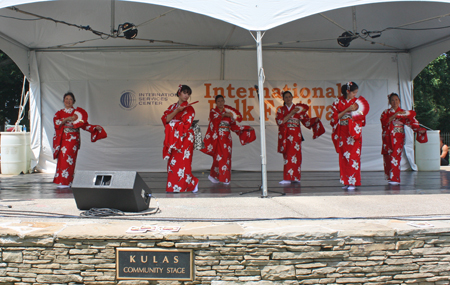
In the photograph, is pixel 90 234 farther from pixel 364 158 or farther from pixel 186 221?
pixel 364 158

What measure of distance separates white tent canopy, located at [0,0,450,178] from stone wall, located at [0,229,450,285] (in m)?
4.61

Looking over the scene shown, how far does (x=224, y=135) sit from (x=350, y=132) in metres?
1.83

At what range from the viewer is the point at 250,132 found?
18.9 feet

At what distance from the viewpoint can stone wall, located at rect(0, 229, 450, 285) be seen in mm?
2488

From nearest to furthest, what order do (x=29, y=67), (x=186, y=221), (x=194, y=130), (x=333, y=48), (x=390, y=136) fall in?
(x=186, y=221)
(x=194, y=130)
(x=390, y=136)
(x=29, y=67)
(x=333, y=48)

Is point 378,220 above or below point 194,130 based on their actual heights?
below

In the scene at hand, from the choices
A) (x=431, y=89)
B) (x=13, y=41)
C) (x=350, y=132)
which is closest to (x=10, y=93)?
(x=13, y=41)

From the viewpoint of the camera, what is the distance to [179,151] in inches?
179

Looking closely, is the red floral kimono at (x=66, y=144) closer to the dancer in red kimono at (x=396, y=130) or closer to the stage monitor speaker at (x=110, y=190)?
the stage monitor speaker at (x=110, y=190)

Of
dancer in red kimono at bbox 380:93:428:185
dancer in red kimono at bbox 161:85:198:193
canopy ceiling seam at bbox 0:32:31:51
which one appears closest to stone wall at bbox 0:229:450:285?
dancer in red kimono at bbox 161:85:198:193

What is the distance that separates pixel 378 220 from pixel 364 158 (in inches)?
210

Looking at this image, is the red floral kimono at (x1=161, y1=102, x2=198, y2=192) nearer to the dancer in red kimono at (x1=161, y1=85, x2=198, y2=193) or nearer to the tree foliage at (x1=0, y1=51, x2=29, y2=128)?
the dancer in red kimono at (x1=161, y1=85, x2=198, y2=193)

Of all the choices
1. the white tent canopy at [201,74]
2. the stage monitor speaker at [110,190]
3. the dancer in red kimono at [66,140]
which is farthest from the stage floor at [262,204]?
the white tent canopy at [201,74]

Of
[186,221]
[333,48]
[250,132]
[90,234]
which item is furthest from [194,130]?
[333,48]
